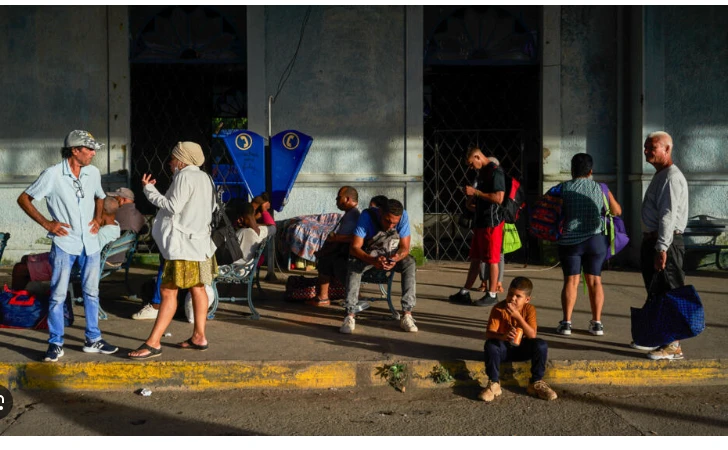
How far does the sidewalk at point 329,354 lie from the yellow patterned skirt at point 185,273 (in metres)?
0.55

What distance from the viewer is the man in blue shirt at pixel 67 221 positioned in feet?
A: 18.8

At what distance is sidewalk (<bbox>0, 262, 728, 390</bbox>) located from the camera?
5648 millimetres

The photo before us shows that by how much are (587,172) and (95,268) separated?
402 cm

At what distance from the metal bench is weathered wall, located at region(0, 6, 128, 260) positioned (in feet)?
25.8

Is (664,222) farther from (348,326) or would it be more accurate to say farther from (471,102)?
(471,102)

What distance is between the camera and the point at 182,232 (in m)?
5.81

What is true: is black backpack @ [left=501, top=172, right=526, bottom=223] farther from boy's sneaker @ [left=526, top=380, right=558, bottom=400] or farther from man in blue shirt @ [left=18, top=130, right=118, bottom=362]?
man in blue shirt @ [left=18, top=130, right=118, bottom=362]

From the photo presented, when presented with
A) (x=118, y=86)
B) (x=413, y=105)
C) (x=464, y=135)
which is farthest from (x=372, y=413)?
(x=464, y=135)

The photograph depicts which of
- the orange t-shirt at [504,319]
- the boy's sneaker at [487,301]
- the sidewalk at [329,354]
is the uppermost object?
the orange t-shirt at [504,319]

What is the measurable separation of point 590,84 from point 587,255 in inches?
203

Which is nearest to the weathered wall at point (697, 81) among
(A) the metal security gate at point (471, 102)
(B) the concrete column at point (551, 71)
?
(B) the concrete column at point (551, 71)

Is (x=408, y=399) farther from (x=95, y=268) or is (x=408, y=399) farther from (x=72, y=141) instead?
(x=72, y=141)

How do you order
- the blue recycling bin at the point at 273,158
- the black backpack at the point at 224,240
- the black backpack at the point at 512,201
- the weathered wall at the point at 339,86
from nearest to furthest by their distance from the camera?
the black backpack at the point at 224,240 → the black backpack at the point at 512,201 → the blue recycling bin at the point at 273,158 → the weathered wall at the point at 339,86

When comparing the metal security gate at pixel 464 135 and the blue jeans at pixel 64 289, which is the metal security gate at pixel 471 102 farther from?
the blue jeans at pixel 64 289
